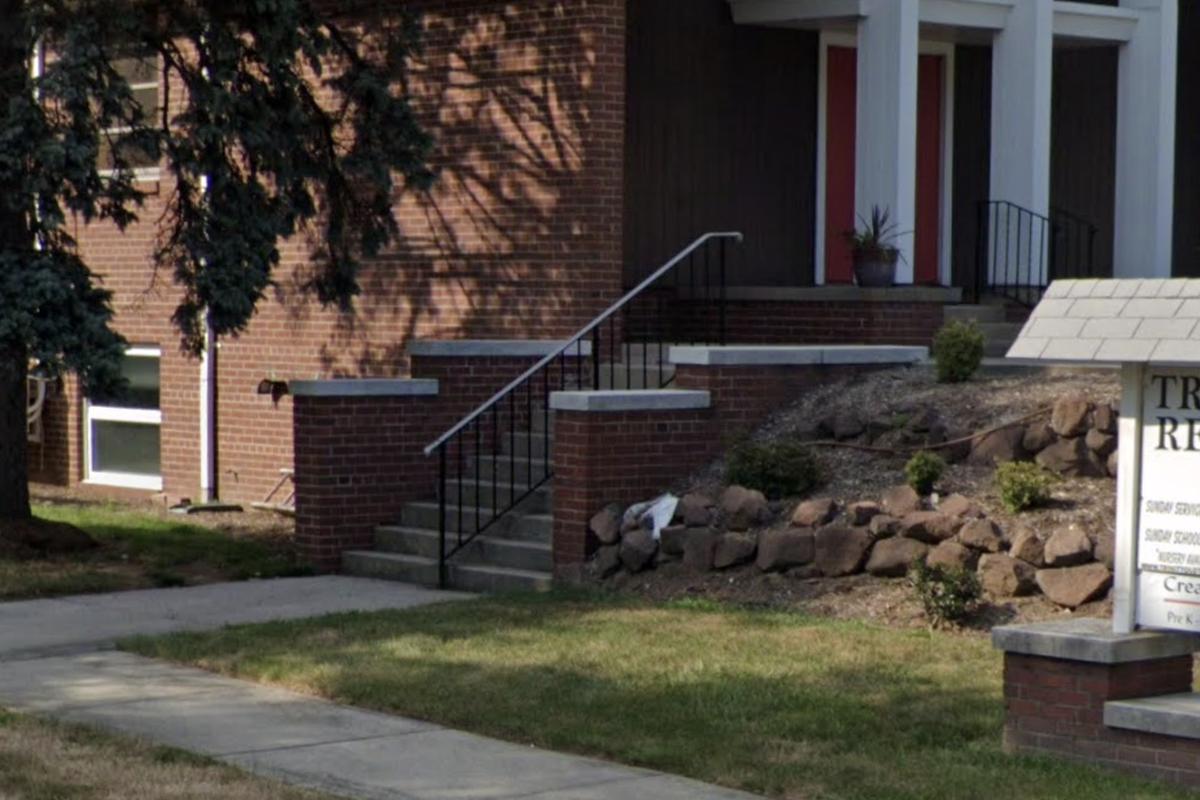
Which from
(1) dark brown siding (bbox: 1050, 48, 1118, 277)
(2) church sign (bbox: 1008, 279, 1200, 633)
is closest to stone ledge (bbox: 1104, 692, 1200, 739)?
(2) church sign (bbox: 1008, 279, 1200, 633)

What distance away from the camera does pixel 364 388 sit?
15766 millimetres

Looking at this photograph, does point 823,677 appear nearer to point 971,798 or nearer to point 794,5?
point 971,798

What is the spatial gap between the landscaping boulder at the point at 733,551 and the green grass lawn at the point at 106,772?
4.75 meters

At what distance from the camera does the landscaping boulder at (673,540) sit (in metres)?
13.4

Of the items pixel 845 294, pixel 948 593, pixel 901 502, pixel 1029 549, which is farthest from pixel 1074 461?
pixel 845 294

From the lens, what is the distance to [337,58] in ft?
56.3

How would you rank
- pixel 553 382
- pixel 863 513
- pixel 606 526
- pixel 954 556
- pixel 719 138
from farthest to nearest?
pixel 719 138 → pixel 553 382 → pixel 606 526 → pixel 863 513 → pixel 954 556

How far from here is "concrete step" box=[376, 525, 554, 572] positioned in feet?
47.3

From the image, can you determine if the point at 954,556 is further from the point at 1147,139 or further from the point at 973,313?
the point at 1147,139

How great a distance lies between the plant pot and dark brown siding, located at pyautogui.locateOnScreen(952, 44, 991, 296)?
2.55 metres

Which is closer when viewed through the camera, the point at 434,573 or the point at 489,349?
the point at 434,573

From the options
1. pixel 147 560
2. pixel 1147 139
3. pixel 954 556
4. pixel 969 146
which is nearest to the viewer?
pixel 954 556

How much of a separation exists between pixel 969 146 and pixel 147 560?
27.7 ft

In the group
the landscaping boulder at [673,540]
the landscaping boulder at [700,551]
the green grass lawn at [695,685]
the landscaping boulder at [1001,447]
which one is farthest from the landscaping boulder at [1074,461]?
the landscaping boulder at [673,540]
